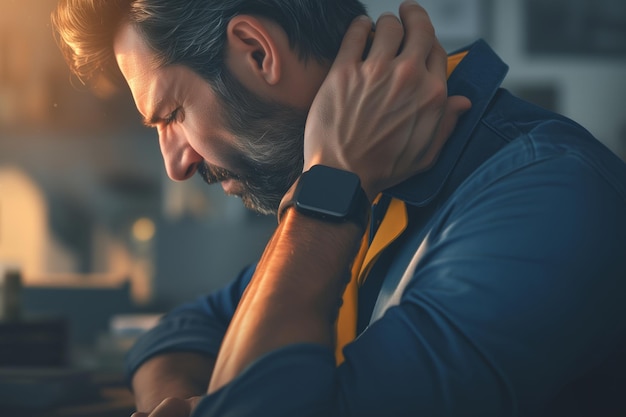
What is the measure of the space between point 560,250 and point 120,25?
62cm

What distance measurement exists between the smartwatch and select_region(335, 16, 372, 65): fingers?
5.7 inches

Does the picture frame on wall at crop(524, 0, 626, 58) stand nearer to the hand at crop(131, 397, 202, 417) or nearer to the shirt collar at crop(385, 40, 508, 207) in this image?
the shirt collar at crop(385, 40, 508, 207)

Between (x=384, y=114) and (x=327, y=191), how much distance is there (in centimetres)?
11

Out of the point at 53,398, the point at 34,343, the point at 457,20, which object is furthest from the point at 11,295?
the point at 457,20

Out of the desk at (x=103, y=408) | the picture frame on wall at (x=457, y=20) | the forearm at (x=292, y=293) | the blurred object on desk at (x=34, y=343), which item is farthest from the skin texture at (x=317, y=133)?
the picture frame on wall at (x=457, y=20)

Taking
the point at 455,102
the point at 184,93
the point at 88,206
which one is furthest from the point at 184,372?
the point at 88,206

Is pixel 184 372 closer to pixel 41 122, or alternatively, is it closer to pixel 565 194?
pixel 565 194

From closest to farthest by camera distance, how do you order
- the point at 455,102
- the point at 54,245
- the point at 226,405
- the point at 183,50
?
the point at 226,405 → the point at 455,102 → the point at 183,50 → the point at 54,245

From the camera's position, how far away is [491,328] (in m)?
0.65

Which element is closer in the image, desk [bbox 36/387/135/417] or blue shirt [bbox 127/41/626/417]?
blue shirt [bbox 127/41/626/417]

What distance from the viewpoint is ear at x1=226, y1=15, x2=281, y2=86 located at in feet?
3.00

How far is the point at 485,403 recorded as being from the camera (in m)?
0.65

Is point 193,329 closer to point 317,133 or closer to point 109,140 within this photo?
point 317,133

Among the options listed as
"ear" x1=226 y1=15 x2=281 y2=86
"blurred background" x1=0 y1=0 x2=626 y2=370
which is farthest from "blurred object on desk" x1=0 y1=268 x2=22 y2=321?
"blurred background" x1=0 y1=0 x2=626 y2=370
